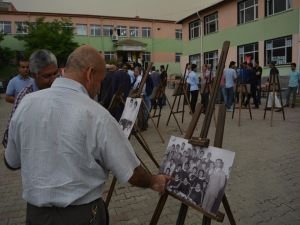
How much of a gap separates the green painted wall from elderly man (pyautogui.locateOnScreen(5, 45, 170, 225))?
19.3 m

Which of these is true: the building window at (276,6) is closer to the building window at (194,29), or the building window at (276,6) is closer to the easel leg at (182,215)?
the building window at (194,29)

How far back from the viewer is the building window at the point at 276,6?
63.8ft

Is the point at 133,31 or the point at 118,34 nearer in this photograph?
the point at 118,34

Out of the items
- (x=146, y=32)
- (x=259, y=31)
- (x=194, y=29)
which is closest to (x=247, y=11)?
(x=259, y=31)

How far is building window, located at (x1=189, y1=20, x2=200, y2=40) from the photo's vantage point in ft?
96.7

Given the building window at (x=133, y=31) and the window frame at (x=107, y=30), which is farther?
the building window at (x=133, y=31)

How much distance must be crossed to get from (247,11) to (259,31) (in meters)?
2.11

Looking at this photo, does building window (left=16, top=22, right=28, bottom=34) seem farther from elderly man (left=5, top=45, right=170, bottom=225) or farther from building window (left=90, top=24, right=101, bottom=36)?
elderly man (left=5, top=45, right=170, bottom=225)

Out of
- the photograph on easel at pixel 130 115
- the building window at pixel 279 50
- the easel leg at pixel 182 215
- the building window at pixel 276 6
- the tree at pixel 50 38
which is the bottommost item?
the easel leg at pixel 182 215

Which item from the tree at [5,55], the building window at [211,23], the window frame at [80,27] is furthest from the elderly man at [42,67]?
the window frame at [80,27]

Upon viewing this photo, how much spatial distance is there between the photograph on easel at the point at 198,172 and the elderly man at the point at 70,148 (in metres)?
0.69

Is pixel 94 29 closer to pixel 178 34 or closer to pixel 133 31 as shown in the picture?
pixel 133 31

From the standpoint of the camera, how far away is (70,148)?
174 cm

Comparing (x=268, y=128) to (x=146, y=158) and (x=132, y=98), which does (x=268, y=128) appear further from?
(x=132, y=98)
